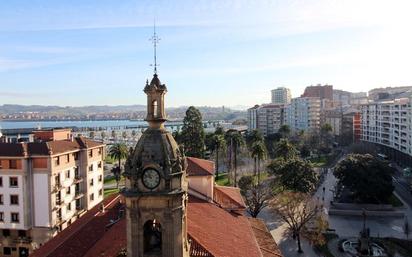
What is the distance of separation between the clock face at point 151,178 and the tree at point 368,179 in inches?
1765

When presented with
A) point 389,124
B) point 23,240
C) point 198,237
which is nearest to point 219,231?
point 198,237

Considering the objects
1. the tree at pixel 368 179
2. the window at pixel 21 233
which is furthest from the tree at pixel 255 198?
the window at pixel 21 233

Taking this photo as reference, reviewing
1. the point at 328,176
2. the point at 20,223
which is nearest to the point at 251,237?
the point at 20,223

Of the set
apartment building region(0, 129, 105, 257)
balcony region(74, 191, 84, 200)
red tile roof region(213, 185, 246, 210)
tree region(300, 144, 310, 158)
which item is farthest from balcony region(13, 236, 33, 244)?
tree region(300, 144, 310, 158)

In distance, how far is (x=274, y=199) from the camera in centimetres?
4862

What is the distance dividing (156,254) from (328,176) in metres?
70.2

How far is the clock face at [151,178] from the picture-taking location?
47.0 ft

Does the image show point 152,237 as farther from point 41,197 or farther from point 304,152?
point 304,152

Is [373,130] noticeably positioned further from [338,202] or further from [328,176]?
[338,202]

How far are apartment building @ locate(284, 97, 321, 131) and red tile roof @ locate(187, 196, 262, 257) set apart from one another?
118736 mm

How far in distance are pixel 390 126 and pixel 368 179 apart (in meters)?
47.0

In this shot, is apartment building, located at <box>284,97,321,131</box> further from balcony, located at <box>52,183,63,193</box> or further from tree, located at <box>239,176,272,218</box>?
balcony, located at <box>52,183,63,193</box>

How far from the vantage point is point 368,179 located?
53.0 m

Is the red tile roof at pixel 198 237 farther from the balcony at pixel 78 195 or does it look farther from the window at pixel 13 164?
the balcony at pixel 78 195
